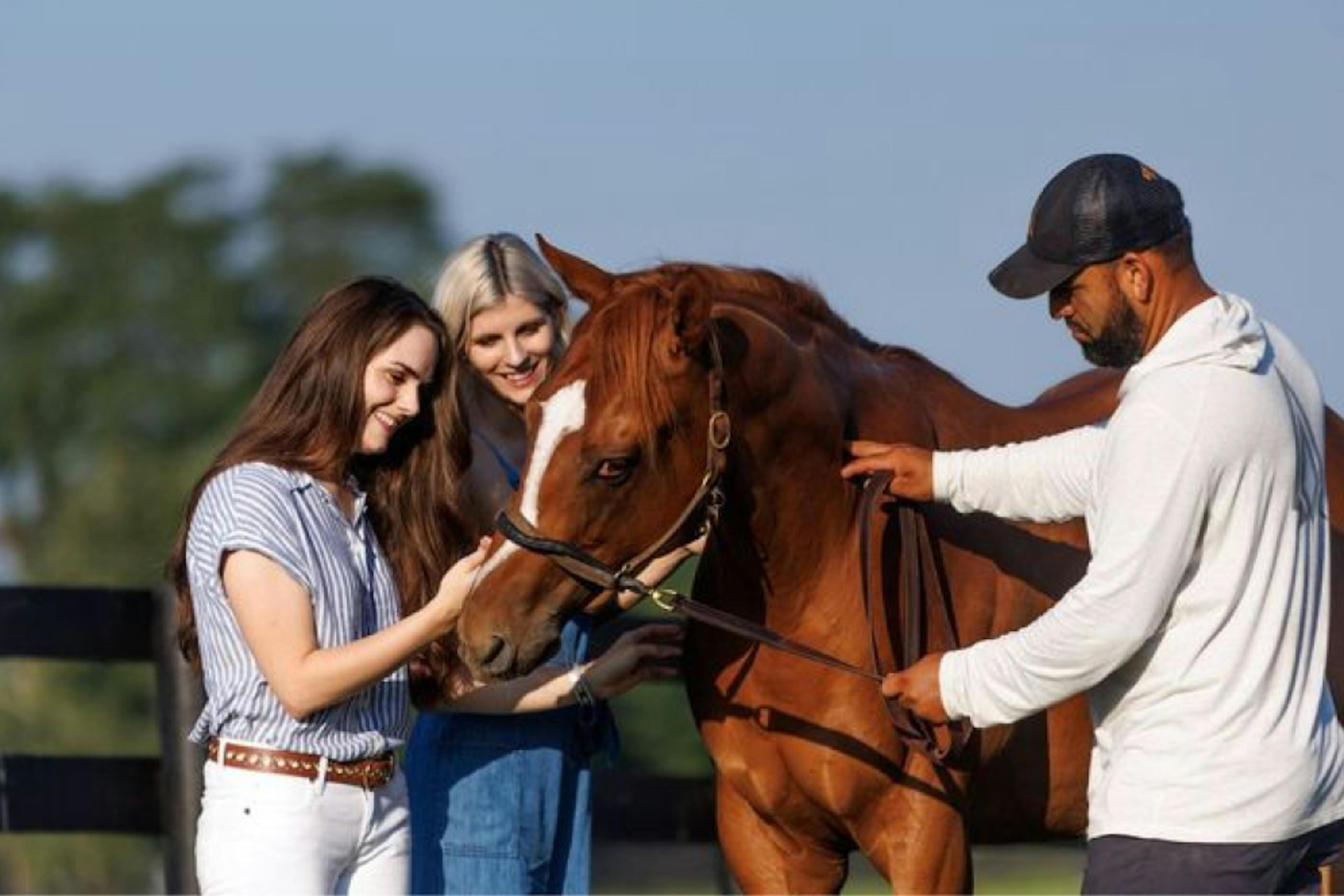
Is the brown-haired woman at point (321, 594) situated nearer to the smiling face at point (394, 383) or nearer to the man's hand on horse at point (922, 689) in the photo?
the smiling face at point (394, 383)

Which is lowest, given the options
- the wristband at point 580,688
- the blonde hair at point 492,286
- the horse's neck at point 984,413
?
the wristband at point 580,688

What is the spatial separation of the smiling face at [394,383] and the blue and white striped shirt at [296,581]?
0.15 meters

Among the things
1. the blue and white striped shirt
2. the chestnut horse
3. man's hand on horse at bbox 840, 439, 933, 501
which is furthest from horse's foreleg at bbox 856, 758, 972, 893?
the blue and white striped shirt

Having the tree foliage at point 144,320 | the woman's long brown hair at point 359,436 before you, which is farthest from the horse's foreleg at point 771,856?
the tree foliage at point 144,320

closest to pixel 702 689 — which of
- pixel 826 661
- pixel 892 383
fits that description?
pixel 826 661

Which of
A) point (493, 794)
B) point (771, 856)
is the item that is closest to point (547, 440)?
point (493, 794)

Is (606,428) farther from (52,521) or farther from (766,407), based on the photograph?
(52,521)

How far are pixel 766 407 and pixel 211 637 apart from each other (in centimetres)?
108

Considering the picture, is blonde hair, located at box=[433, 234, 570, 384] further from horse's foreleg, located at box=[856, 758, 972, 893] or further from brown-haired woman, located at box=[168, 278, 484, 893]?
horse's foreleg, located at box=[856, 758, 972, 893]

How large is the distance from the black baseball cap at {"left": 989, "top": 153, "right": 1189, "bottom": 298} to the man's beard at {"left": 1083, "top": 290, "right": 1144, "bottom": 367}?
8 cm

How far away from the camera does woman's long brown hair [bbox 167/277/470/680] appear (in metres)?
4.38

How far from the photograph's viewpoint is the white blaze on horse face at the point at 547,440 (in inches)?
165

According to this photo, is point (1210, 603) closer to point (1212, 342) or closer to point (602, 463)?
point (1212, 342)

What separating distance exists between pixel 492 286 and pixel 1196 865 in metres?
2.00
